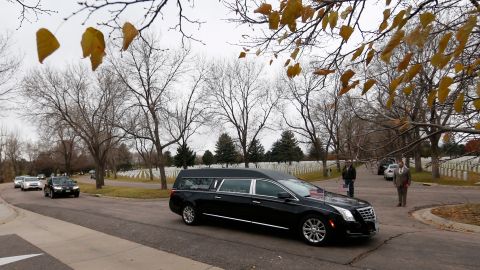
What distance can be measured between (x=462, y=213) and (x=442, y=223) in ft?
5.16

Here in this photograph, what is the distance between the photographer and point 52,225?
13.1 m

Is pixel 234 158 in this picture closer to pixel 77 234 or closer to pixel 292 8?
pixel 77 234

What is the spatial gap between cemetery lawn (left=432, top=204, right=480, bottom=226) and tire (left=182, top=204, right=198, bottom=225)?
24.7 feet

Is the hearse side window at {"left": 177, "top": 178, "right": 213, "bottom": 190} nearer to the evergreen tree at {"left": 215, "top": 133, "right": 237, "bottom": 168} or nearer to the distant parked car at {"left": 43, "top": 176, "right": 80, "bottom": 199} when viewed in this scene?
the distant parked car at {"left": 43, "top": 176, "right": 80, "bottom": 199}

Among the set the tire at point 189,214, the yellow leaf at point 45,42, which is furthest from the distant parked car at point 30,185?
the yellow leaf at point 45,42

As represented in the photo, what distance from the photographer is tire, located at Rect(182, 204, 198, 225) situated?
37.5 ft

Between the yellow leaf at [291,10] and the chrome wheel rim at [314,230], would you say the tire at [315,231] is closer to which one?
the chrome wheel rim at [314,230]

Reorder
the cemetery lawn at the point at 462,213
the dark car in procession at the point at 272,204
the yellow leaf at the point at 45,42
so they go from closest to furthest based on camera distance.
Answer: the yellow leaf at the point at 45,42, the dark car in procession at the point at 272,204, the cemetery lawn at the point at 462,213

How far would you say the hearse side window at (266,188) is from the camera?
9.73m

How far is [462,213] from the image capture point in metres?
12.8

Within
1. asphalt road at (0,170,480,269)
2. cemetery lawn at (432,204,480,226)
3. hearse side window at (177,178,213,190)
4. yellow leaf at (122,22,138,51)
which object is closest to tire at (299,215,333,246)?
asphalt road at (0,170,480,269)

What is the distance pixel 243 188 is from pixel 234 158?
6636cm

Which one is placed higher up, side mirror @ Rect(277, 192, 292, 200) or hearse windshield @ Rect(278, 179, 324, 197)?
hearse windshield @ Rect(278, 179, 324, 197)

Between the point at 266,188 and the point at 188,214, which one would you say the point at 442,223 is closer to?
the point at 266,188
